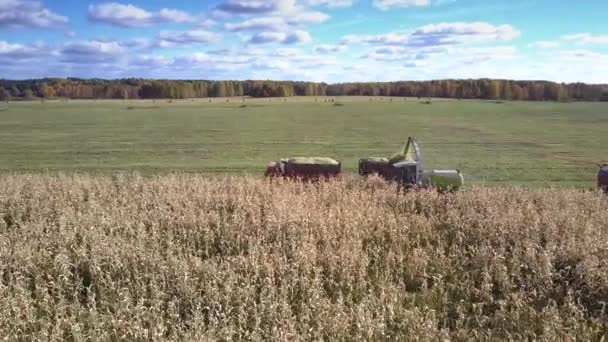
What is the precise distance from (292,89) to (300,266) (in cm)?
14697

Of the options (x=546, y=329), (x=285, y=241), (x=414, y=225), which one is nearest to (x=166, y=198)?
(x=285, y=241)

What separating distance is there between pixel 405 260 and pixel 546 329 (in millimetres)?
2430

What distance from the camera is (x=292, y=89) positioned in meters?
151

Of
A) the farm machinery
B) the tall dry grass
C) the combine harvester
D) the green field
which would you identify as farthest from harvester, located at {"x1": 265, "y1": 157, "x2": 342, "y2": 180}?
the green field

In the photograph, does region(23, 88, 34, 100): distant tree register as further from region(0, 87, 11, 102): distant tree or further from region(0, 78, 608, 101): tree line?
region(0, 87, 11, 102): distant tree

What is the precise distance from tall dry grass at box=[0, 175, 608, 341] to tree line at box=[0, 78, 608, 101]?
131977 mm

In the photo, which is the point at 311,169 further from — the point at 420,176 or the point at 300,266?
the point at 300,266

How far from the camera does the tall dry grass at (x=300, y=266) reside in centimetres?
506

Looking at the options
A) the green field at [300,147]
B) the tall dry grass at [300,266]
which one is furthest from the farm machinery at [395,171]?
the green field at [300,147]

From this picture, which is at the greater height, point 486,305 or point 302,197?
point 302,197

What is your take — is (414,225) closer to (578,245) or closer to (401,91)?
(578,245)

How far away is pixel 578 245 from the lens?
6832mm

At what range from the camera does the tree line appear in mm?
131875

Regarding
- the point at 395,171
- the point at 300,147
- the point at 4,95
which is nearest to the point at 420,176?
the point at 395,171
